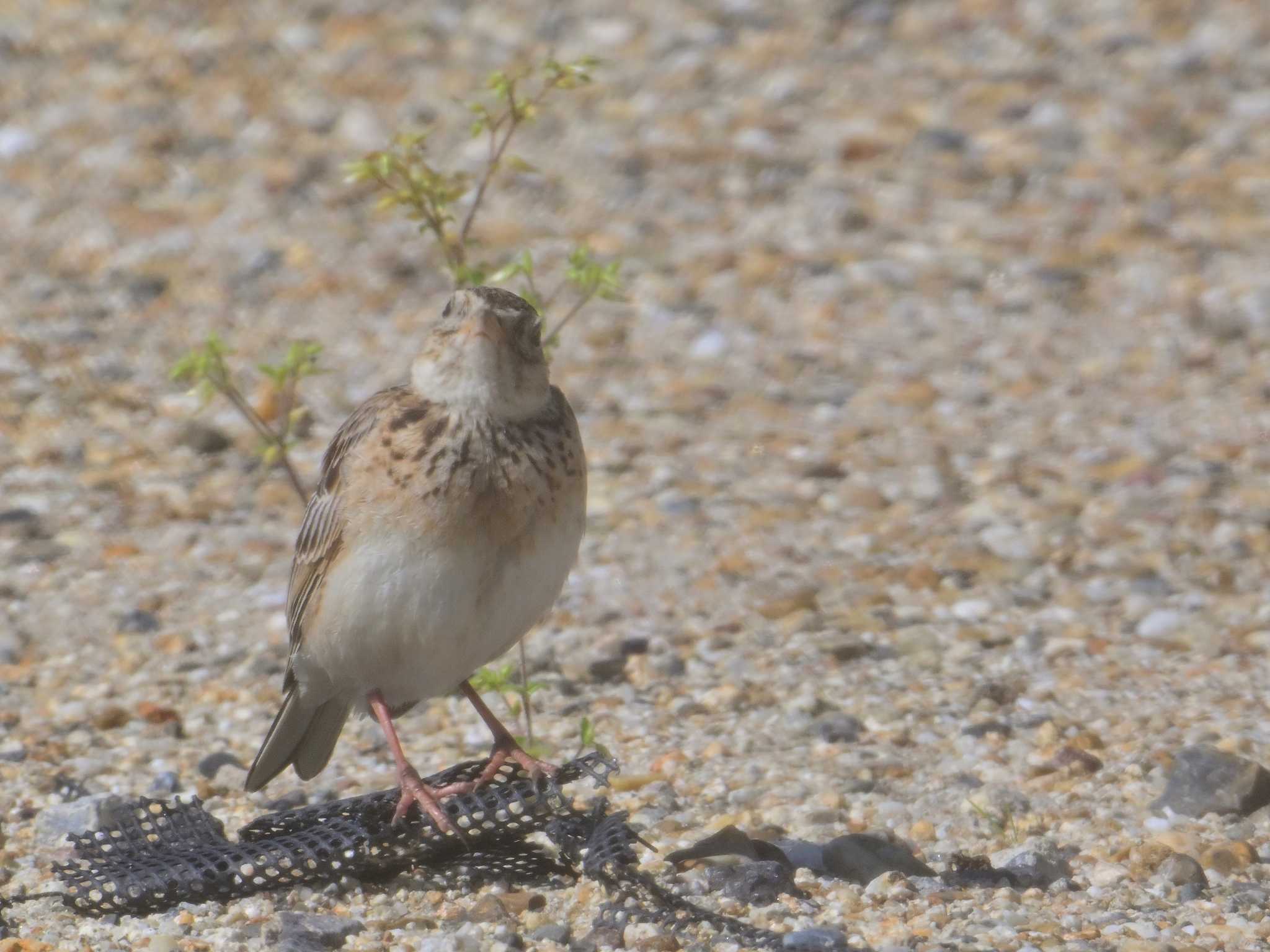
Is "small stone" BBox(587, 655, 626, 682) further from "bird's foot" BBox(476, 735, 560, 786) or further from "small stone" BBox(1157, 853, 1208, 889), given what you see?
"small stone" BBox(1157, 853, 1208, 889)

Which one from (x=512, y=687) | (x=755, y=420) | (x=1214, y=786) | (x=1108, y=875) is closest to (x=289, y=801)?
(x=512, y=687)

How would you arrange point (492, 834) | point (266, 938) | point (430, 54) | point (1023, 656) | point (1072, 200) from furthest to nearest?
point (430, 54), point (1072, 200), point (1023, 656), point (492, 834), point (266, 938)

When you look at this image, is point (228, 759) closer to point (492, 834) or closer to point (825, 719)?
point (492, 834)

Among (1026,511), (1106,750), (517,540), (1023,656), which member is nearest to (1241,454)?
(1026,511)

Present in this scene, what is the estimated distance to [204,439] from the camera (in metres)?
8.59

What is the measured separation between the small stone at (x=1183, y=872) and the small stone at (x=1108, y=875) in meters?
0.09

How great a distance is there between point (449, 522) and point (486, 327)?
511 millimetres

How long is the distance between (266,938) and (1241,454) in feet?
17.2

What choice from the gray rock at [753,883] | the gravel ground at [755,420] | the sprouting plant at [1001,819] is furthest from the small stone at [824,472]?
the gray rock at [753,883]

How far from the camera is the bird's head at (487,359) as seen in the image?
4891 mm

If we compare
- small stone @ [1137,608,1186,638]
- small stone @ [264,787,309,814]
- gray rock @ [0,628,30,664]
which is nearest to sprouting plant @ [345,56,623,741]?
small stone @ [264,787,309,814]

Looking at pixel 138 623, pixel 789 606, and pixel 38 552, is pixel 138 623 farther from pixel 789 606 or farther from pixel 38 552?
pixel 789 606

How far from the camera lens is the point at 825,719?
6129 millimetres

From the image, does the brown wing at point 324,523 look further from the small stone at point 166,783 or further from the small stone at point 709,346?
the small stone at point 709,346
